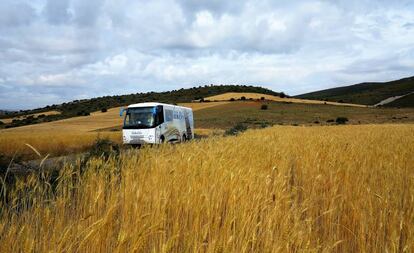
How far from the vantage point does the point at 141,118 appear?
26594 millimetres

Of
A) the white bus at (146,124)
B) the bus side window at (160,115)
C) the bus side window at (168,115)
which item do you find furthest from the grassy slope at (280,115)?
the bus side window at (160,115)

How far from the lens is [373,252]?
125 inches

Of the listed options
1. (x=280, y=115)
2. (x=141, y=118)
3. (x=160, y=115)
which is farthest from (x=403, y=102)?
(x=141, y=118)

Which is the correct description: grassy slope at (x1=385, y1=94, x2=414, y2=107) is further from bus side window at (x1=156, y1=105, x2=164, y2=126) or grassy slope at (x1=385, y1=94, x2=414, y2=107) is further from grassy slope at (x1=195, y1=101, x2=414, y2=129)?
bus side window at (x1=156, y1=105, x2=164, y2=126)

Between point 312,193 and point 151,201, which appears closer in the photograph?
point 151,201

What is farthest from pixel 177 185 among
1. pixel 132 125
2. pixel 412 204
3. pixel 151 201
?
pixel 132 125

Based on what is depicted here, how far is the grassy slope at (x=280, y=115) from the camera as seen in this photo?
2215 inches

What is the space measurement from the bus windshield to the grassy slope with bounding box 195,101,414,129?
26186 millimetres

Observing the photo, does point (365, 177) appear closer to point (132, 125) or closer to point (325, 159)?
point (325, 159)

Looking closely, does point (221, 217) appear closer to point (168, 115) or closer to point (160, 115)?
point (160, 115)

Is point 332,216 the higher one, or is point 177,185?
point 177,185

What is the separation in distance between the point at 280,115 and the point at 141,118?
41.1 m

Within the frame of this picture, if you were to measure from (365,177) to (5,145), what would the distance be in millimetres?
25215

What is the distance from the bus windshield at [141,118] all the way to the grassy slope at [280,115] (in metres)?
26.2
